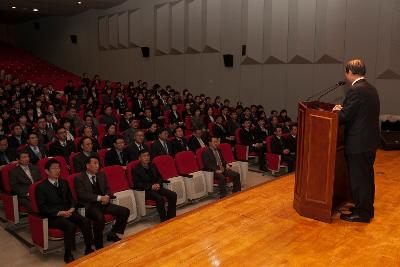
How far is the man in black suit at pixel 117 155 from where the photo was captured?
3619mm

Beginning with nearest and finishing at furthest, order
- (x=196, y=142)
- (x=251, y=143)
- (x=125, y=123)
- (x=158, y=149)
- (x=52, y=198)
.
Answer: (x=52, y=198)
(x=158, y=149)
(x=196, y=142)
(x=251, y=143)
(x=125, y=123)

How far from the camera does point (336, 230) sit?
180 cm

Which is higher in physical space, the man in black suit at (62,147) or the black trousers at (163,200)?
the man in black suit at (62,147)

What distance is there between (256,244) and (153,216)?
1.69 metres

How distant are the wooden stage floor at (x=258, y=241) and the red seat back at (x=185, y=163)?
143 centimetres

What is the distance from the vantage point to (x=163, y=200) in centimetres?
308

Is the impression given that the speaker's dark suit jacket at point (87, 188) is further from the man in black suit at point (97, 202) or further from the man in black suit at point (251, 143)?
the man in black suit at point (251, 143)

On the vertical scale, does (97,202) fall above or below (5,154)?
below

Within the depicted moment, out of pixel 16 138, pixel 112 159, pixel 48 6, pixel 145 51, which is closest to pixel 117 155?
pixel 112 159

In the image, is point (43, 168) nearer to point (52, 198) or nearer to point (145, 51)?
point (52, 198)

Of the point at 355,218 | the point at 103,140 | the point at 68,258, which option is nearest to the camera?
the point at 355,218

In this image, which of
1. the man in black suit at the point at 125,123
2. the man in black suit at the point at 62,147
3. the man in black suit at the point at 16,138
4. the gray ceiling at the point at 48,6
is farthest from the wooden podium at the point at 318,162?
the gray ceiling at the point at 48,6

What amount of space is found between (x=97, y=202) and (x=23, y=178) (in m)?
0.67

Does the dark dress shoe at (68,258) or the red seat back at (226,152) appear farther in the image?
the red seat back at (226,152)
